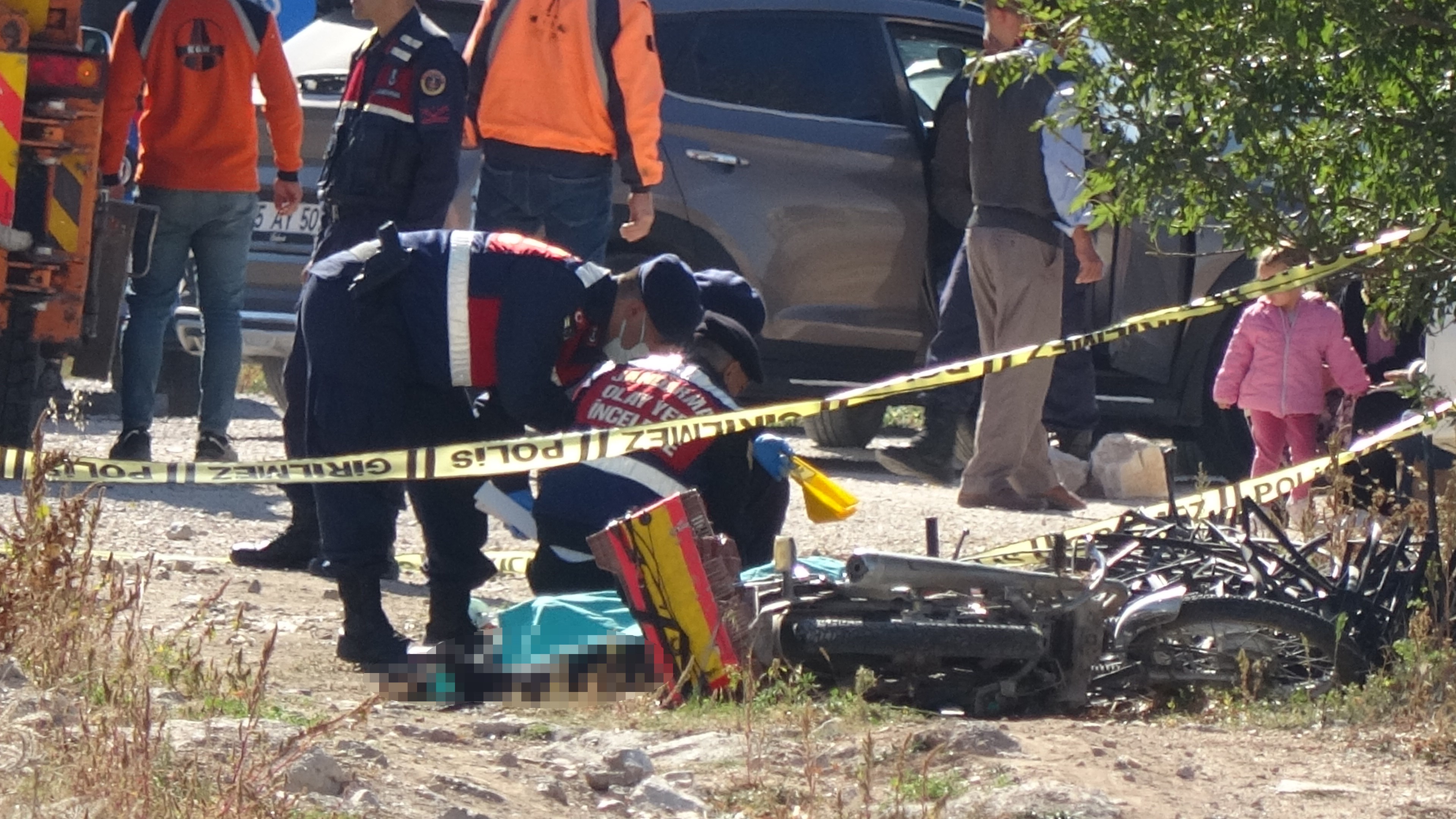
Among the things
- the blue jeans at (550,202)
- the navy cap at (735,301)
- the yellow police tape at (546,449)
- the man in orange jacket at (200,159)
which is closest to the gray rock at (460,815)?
the yellow police tape at (546,449)

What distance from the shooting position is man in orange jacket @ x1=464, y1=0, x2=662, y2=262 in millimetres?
6773

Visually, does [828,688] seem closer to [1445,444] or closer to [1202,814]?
[1202,814]

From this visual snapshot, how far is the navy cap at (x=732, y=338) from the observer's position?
512 cm

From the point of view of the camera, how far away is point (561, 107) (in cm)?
678

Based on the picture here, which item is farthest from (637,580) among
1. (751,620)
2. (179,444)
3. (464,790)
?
(179,444)

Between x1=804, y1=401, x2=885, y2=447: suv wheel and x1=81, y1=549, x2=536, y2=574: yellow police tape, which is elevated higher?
Answer: x1=804, y1=401, x2=885, y2=447: suv wheel

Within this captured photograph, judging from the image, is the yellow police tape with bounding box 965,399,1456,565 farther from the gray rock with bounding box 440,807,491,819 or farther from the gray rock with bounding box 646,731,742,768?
the gray rock with bounding box 440,807,491,819

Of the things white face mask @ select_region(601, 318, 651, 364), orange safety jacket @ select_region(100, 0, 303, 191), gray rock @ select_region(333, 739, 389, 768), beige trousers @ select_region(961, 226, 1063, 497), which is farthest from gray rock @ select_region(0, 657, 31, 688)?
beige trousers @ select_region(961, 226, 1063, 497)

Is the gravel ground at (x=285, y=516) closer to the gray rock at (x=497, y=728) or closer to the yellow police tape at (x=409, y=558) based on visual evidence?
the yellow police tape at (x=409, y=558)

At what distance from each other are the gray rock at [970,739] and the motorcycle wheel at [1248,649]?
0.76 metres

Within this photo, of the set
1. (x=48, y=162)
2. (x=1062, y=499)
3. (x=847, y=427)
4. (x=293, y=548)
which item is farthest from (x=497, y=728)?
(x=847, y=427)

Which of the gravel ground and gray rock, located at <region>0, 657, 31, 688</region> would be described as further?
the gravel ground

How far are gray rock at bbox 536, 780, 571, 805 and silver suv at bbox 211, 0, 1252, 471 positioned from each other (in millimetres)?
4483

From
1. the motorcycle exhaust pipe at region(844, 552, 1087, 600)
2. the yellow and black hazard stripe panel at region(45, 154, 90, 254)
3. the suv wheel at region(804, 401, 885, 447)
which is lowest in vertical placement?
the motorcycle exhaust pipe at region(844, 552, 1087, 600)
